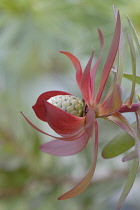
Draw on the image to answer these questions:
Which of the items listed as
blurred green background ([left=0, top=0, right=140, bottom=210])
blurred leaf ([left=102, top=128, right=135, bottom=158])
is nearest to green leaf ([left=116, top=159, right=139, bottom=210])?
blurred leaf ([left=102, top=128, right=135, bottom=158])

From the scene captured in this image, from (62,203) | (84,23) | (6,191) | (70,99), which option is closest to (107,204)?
(62,203)

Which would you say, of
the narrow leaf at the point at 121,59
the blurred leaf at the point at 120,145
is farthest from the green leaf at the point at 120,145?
the narrow leaf at the point at 121,59

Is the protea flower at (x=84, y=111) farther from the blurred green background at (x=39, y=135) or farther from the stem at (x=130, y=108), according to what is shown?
the blurred green background at (x=39, y=135)

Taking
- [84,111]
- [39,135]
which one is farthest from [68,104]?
[39,135]

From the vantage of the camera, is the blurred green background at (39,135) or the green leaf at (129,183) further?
the blurred green background at (39,135)

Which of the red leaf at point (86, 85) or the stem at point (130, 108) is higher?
the red leaf at point (86, 85)

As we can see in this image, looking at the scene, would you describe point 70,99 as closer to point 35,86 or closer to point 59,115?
point 59,115

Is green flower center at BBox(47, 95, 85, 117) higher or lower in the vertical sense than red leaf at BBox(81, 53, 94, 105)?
lower

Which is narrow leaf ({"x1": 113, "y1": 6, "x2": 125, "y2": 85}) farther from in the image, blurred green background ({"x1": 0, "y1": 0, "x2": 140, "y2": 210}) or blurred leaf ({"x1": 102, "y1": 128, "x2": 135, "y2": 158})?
blurred green background ({"x1": 0, "y1": 0, "x2": 140, "y2": 210})
